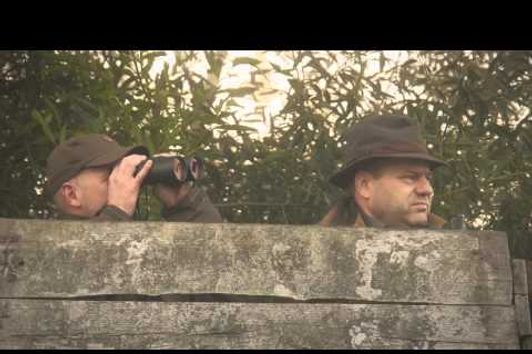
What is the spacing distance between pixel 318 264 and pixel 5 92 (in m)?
2.25

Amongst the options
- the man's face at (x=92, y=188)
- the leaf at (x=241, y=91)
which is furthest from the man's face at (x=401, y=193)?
the leaf at (x=241, y=91)

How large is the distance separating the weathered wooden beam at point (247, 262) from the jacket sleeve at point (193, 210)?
789mm

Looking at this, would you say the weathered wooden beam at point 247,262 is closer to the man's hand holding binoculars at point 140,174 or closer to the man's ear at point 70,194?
the man's hand holding binoculars at point 140,174

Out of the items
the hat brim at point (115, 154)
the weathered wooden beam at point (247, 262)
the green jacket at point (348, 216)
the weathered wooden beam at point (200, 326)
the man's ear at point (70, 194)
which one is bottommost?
the weathered wooden beam at point (200, 326)

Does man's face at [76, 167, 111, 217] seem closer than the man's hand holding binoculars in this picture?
No

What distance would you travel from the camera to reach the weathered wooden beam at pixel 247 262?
292cm

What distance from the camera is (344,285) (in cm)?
293

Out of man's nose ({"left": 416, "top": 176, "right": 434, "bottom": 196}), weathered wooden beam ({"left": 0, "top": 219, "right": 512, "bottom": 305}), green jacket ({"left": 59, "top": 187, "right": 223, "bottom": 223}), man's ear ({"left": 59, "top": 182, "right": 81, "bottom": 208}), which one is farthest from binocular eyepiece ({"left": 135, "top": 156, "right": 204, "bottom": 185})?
man's nose ({"left": 416, "top": 176, "right": 434, "bottom": 196})

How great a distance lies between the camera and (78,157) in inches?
149

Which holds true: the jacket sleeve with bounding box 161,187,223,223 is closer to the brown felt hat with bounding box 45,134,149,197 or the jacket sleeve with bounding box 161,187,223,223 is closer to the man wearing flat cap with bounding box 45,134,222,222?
the man wearing flat cap with bounding box 45,134,222,222

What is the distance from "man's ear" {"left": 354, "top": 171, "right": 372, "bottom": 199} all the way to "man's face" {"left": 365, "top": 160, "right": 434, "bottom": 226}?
1 cm

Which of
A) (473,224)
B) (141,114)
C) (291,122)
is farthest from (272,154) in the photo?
(473,224)

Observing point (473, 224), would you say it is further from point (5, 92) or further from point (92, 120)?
point (5, 92)

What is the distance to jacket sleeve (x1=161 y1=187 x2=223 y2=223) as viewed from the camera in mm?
3758
